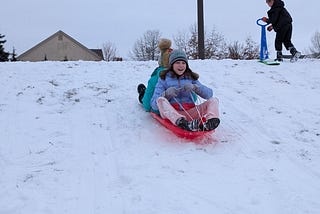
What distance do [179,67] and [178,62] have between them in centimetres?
7

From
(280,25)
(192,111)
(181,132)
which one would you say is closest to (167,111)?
(181,132)

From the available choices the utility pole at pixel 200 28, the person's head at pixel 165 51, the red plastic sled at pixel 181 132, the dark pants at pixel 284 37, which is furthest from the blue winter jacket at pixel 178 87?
the utility pole at pixel 200 28

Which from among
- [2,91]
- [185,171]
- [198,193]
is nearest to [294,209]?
[198,193]

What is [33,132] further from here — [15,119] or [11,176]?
[11,176]

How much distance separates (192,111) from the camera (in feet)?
16.1

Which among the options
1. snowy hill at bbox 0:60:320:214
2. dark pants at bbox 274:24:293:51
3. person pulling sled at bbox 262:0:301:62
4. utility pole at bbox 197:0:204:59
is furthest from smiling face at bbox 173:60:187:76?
utility pole at bbox 197:0:204:59

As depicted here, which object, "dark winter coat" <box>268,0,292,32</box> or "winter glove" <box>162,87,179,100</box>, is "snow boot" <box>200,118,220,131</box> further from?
"dark winter coat" <box>268,0,292,32</box>

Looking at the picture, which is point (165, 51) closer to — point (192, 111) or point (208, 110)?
point (192, 111)

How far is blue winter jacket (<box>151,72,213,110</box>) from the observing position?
507cm

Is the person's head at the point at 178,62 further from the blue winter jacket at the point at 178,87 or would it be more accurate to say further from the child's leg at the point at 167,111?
the child's leg at the point at 167,111

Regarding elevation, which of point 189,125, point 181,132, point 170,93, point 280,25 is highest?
point 280,25

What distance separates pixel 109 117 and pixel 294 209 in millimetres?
3035

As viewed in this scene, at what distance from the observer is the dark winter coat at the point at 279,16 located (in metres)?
9.21

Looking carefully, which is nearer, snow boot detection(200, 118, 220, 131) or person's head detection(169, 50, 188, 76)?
snow boot detection(200, 118, 220, 131)
